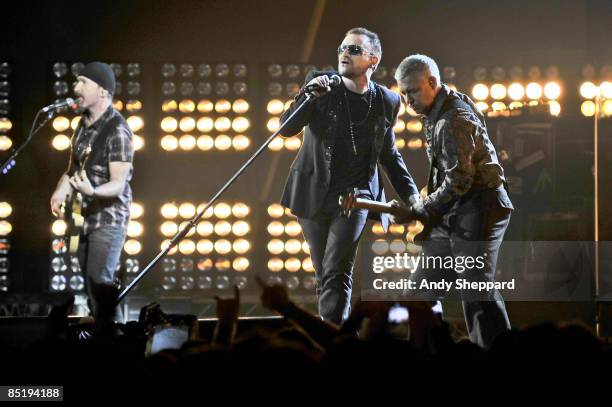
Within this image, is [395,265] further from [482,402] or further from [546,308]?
[482,402]

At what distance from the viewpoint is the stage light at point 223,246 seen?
6.00m

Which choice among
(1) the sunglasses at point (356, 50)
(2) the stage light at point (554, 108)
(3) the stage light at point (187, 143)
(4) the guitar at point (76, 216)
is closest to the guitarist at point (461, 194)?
(1) the sunglasses at point (356, 50)

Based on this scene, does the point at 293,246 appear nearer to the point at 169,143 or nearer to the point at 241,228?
the point at 241,228

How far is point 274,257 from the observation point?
600 centimetres

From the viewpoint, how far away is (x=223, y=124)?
19.7 ft

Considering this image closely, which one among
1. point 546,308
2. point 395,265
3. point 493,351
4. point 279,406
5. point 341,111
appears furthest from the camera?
point 395,265

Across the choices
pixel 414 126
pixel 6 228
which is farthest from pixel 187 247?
pixel 414 126

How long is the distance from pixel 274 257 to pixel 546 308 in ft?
6.21

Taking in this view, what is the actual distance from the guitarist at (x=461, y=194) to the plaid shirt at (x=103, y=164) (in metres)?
1.61

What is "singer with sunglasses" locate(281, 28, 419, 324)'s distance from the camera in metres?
3.71

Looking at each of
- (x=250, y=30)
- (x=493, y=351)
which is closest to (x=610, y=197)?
(x=250, y=30)

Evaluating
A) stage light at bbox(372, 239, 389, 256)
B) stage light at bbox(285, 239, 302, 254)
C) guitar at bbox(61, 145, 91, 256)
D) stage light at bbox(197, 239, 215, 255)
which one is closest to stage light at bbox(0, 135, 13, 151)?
stage light at bbox(197, 239, 215, 255)

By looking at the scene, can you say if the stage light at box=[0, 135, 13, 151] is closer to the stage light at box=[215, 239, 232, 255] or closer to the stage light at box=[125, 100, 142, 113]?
the stage light at box=[125, 100, 142, 113]

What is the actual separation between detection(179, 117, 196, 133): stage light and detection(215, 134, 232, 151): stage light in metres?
0.21
